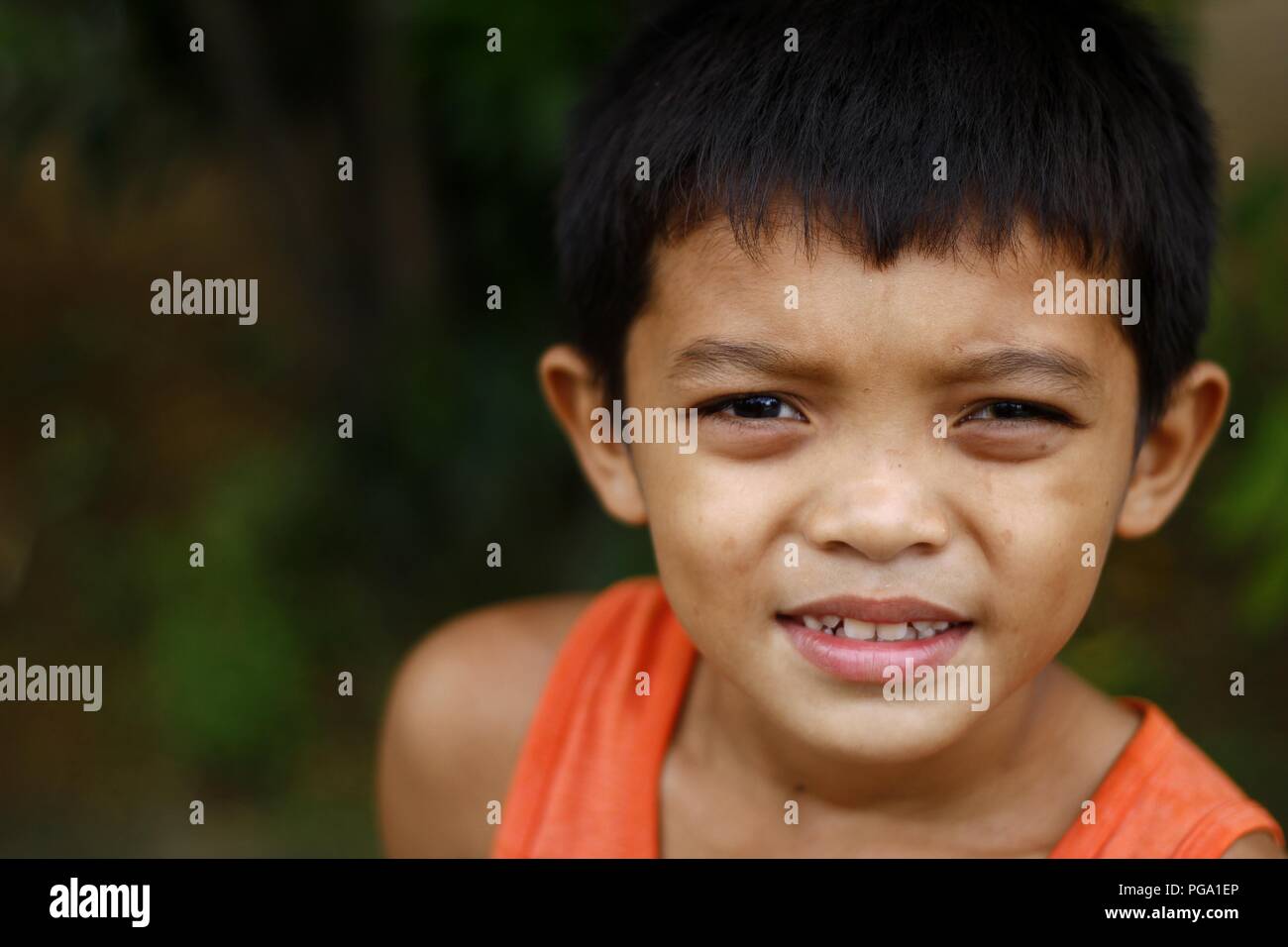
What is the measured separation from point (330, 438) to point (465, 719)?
118 centimetres

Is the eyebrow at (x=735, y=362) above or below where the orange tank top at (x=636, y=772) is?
above

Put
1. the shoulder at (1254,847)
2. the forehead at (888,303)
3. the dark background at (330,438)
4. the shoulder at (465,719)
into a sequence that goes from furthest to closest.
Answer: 1. the dark background at (330,438)
2. the shoulder at (465,719)
3. the shoulder at (1254,847)
4. the forehead at (888,303)

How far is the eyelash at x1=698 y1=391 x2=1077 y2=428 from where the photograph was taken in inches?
51.8

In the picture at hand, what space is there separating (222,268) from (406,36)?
1.75m

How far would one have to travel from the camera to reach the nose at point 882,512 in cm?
126

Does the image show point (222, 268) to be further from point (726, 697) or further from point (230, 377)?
point (726, 697)

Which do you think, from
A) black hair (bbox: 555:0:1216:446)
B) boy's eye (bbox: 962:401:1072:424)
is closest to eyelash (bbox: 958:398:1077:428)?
boy's eye (bbox: 962:401:1072:424)

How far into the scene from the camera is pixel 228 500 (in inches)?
115

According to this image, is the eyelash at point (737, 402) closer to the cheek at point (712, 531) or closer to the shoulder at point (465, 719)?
the cheek at point (712, 531)

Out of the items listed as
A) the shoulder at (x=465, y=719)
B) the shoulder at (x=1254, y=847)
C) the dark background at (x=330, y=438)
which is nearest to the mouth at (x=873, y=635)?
the shoulder at (x=1254, y=847)

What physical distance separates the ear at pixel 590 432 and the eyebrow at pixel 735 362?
0.23 metres

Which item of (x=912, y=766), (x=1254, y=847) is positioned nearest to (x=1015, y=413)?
(x=912, y=766)

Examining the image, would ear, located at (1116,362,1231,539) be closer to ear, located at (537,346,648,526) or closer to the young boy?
the young boy

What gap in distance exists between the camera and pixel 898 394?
127cm
